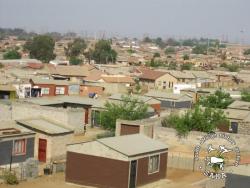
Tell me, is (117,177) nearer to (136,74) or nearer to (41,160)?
(41,160)

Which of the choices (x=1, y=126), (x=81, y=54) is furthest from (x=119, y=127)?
(x=81, y=54)

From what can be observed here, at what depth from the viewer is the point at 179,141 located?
28781 millimetres

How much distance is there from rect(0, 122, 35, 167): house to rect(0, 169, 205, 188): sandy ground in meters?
1.97

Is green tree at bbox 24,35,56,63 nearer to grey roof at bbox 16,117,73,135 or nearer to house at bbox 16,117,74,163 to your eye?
grey roof at bbox 16,117,73,135

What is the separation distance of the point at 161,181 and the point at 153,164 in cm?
88

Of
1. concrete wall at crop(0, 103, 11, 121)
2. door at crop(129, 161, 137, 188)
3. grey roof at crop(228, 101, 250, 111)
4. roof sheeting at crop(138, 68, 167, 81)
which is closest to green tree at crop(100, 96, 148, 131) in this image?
concrete wall at crop(0, 103, 11, 121)

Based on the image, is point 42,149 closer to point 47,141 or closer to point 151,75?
point 47,141

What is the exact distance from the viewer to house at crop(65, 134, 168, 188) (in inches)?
842

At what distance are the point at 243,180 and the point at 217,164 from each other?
480cm

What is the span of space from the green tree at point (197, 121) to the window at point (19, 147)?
8148mm

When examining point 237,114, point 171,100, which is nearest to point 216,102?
point 171,100

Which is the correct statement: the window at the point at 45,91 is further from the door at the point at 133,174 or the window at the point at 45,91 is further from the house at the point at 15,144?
the door at the point at 133,174

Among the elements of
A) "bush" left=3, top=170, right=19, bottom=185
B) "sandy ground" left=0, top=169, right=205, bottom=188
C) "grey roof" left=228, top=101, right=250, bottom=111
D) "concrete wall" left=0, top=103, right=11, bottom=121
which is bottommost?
"sandy ground" left=0, top=169, right=205, bottom=188

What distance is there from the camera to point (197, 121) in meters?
29.8
